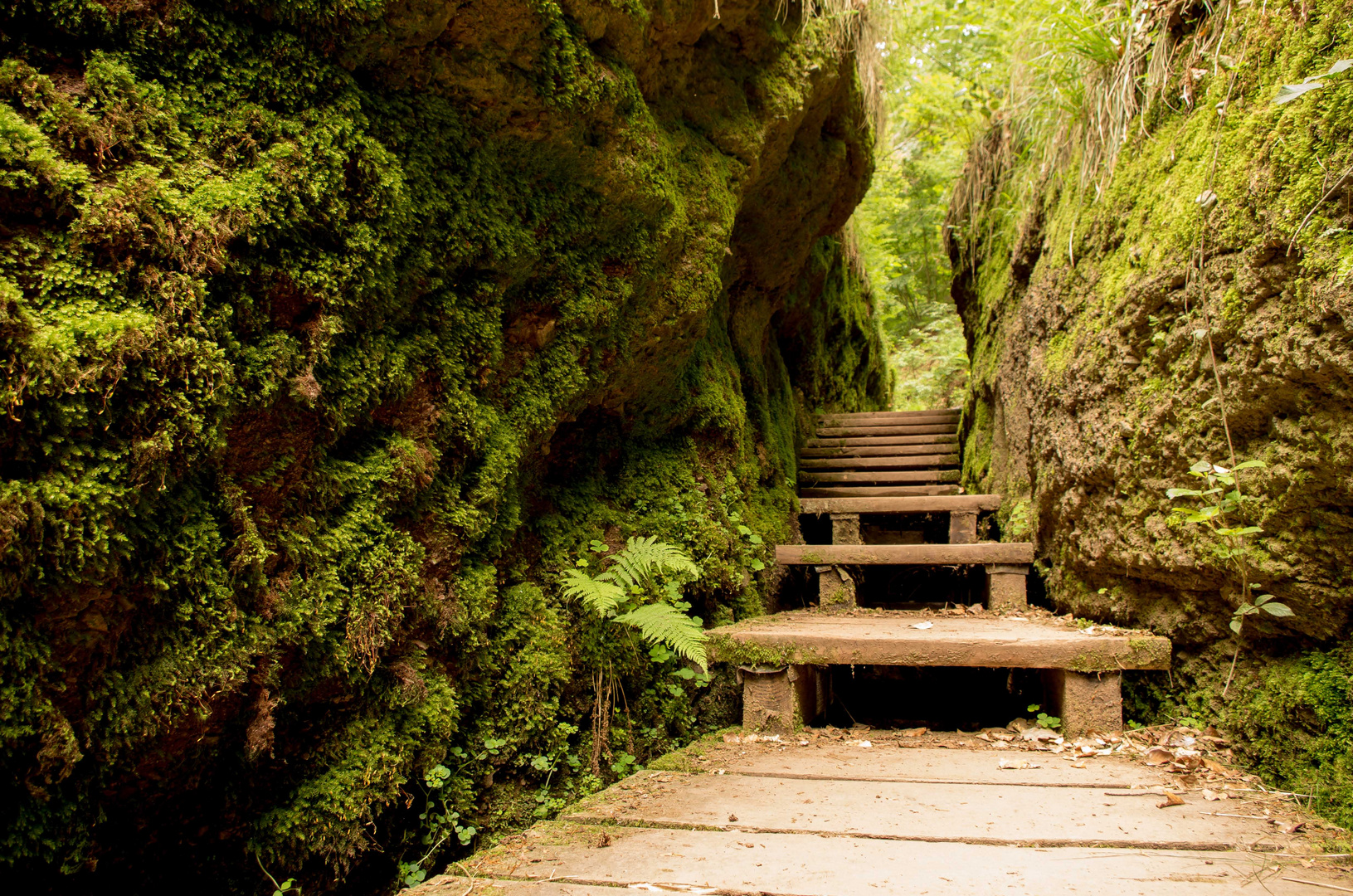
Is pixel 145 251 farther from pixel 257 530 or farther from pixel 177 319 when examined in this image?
pixel 257 530

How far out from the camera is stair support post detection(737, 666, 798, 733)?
2.81m

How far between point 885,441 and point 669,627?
4567 millimetres

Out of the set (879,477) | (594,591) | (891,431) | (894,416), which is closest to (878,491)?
(879,477)

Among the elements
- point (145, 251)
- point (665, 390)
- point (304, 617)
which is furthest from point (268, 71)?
point (665, 390)

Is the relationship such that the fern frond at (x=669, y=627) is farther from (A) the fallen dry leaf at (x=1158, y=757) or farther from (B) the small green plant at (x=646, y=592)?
(A) the fallen dry leaf at (x=1158, y=757)

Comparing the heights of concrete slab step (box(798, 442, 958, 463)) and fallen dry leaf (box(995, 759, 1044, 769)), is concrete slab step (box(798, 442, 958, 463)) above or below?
above

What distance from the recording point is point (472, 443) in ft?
7.29

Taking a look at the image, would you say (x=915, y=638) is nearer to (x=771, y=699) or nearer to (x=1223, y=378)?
(x=771, y=699)

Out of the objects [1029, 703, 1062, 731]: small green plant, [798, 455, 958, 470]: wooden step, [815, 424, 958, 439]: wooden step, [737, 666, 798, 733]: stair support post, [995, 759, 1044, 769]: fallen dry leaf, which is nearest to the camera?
[995, 759, 1044, 769]: fallen dry leaf

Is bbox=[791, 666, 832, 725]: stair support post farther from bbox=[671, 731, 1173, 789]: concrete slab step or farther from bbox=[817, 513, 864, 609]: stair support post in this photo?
bbox=[817, 513, 864, 609]: stair support post

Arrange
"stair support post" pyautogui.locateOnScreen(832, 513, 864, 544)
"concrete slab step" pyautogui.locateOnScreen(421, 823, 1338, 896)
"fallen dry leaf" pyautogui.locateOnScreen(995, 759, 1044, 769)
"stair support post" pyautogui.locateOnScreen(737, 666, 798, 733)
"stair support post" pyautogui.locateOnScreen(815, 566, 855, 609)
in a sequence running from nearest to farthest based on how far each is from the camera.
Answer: "concrete slab step" pyautogui.locateOnScreen(421, 823, 1338, 896), "fallen dry leaf" pyautogui.locateOnScreen(995, 759, 1044, 769), "stair support post" pyautogui.locateOnScreen(737, 666, 798, 733), "stair support post" pyautogui.locateOnScreen(815, 566, 855, 609), "stair support post" pyautogui.locateOnScreen(832, 513, 864, 544)

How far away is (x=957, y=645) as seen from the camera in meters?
2.68

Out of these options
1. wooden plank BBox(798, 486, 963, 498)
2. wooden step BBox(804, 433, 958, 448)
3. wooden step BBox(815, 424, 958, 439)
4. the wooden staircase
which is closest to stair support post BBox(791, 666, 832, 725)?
the wooden staircase

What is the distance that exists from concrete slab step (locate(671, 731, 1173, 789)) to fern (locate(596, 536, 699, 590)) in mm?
660
